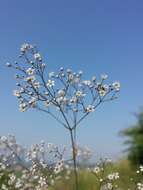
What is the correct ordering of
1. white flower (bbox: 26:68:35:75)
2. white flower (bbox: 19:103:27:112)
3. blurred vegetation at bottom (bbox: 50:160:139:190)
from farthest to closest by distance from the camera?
blurred vegetation at bottom (bbox: 50:160:139:190) → white flower (bbox: 26:68:35:75) → white flower (bbox: 19:103:27:112)

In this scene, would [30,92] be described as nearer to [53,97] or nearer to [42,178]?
[53,97]

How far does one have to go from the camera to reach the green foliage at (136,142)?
1323cm

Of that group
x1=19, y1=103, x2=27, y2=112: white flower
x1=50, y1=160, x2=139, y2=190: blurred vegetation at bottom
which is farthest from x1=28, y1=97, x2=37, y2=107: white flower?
x1=50, y1=160, x2=139, y2=190: blurred vegetation at bottom

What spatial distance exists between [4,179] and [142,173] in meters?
2.90

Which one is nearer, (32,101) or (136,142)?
(32,101)

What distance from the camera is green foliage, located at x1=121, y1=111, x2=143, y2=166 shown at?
13227 mm

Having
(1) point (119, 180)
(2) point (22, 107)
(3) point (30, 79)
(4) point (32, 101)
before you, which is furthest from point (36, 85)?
(1) point (119, 180)

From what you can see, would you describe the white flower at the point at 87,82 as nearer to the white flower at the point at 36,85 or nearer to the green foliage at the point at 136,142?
the white flower at the point at 36,85

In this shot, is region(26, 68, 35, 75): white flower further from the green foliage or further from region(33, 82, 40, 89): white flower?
the green foliage

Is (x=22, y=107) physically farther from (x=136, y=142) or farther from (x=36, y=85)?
(x=136, y=142)

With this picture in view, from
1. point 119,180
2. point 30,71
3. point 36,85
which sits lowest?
point 119,180

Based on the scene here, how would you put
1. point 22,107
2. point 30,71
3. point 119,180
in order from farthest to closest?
1. point 119,180
2. point 30,71
3. point 22,107

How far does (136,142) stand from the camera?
1333 centimetres

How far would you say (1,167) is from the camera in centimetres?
814
